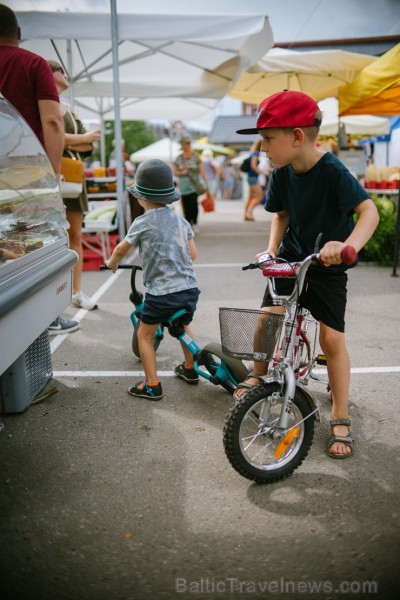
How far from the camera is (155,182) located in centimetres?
330

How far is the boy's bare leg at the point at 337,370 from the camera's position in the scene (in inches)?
107

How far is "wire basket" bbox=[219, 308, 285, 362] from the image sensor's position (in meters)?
2.26

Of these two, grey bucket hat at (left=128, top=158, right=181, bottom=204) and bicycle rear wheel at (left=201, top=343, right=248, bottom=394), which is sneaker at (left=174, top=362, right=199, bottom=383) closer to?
bicycle rear wheel at (left=201, top=343, right=248, bottom=394)

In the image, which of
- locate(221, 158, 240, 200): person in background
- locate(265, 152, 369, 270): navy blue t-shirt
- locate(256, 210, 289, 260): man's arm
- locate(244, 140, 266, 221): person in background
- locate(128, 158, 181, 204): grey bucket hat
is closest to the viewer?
locate(265, 152, 369, 270): navy blue t-shirt

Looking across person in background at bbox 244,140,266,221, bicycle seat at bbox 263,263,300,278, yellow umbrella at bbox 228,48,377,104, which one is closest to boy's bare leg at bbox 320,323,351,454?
bicycle seat at bbox 263,263,300,278

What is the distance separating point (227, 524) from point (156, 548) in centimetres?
32

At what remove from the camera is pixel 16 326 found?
8.29ft

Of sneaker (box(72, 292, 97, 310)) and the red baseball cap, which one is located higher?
the red baseball cap

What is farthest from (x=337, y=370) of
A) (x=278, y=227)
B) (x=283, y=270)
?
(x=278, y=227)

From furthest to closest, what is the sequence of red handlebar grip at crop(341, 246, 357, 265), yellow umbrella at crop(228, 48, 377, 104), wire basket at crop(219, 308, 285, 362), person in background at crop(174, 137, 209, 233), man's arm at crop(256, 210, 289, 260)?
person in background at crop(174, 137, 209, 233), yellow umbrella at crop(228, 48, 377, 104), man's arm at crop(256, 210, 289, 260), wire basket at crop(219, 308, 285, 362), red handlebar grip at crop(341, 246, 357, 265)

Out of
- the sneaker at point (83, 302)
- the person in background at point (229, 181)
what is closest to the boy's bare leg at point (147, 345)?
the sneaker at point (83, 302)

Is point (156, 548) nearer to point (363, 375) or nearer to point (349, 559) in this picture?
point (349, 559)

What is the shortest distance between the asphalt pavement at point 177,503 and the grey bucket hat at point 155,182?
1270mm

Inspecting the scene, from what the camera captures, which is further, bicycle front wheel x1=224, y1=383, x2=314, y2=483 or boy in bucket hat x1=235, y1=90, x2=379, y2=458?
boy in bucket hat x1=235, y1=90, x2=379, y2=458
